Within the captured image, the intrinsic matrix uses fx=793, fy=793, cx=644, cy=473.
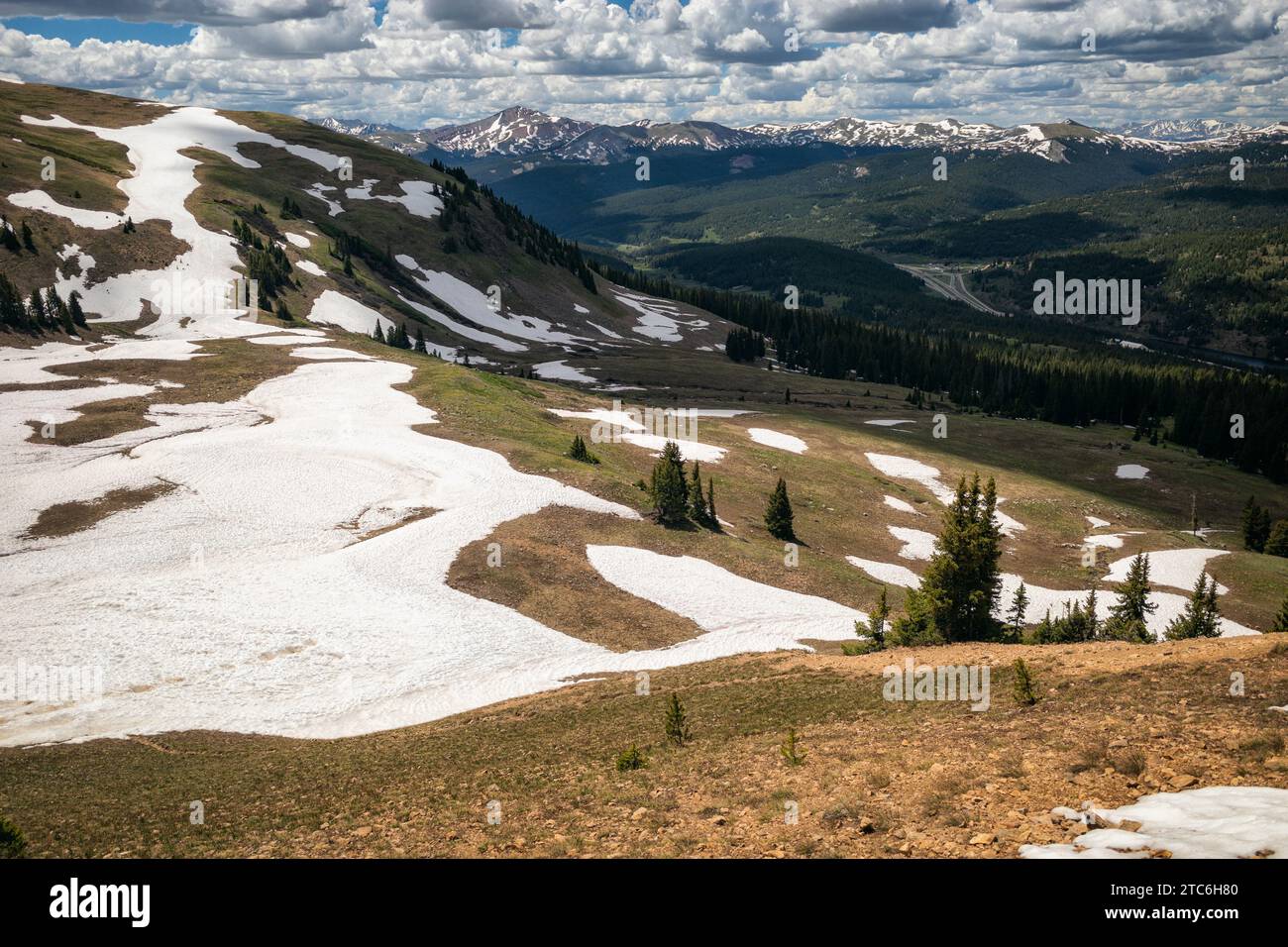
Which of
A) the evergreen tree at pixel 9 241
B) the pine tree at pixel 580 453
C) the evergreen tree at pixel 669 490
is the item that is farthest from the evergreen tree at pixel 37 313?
the evergreen tree at pixel 669 490

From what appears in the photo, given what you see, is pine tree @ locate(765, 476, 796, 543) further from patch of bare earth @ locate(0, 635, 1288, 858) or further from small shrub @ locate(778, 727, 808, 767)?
small shrub @ locate(778, 727, 808, 767)

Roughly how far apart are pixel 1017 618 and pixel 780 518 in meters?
19.3

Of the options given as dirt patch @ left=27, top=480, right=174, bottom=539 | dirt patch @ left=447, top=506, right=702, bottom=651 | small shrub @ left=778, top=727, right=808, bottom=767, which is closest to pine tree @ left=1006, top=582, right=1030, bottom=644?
dirt patch @ left=447, top=506, right=702, bottom=651

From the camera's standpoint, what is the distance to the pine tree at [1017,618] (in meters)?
37.1

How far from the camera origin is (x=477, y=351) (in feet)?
486

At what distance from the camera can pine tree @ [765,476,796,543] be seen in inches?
2384

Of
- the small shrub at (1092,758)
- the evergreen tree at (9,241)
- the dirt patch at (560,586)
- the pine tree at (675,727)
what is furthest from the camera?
the evergreen tree at (9,241)

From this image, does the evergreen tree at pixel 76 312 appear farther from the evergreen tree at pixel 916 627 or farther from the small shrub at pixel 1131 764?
the small shrub at pixel 1131 764

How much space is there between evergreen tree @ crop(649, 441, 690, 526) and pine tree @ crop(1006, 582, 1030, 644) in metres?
21.5

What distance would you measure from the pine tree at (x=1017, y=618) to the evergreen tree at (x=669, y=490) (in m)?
21.5

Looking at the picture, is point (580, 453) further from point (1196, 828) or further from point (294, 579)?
point (1196, 828)

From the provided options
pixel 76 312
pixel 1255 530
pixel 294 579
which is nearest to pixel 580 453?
pixel 294 579
